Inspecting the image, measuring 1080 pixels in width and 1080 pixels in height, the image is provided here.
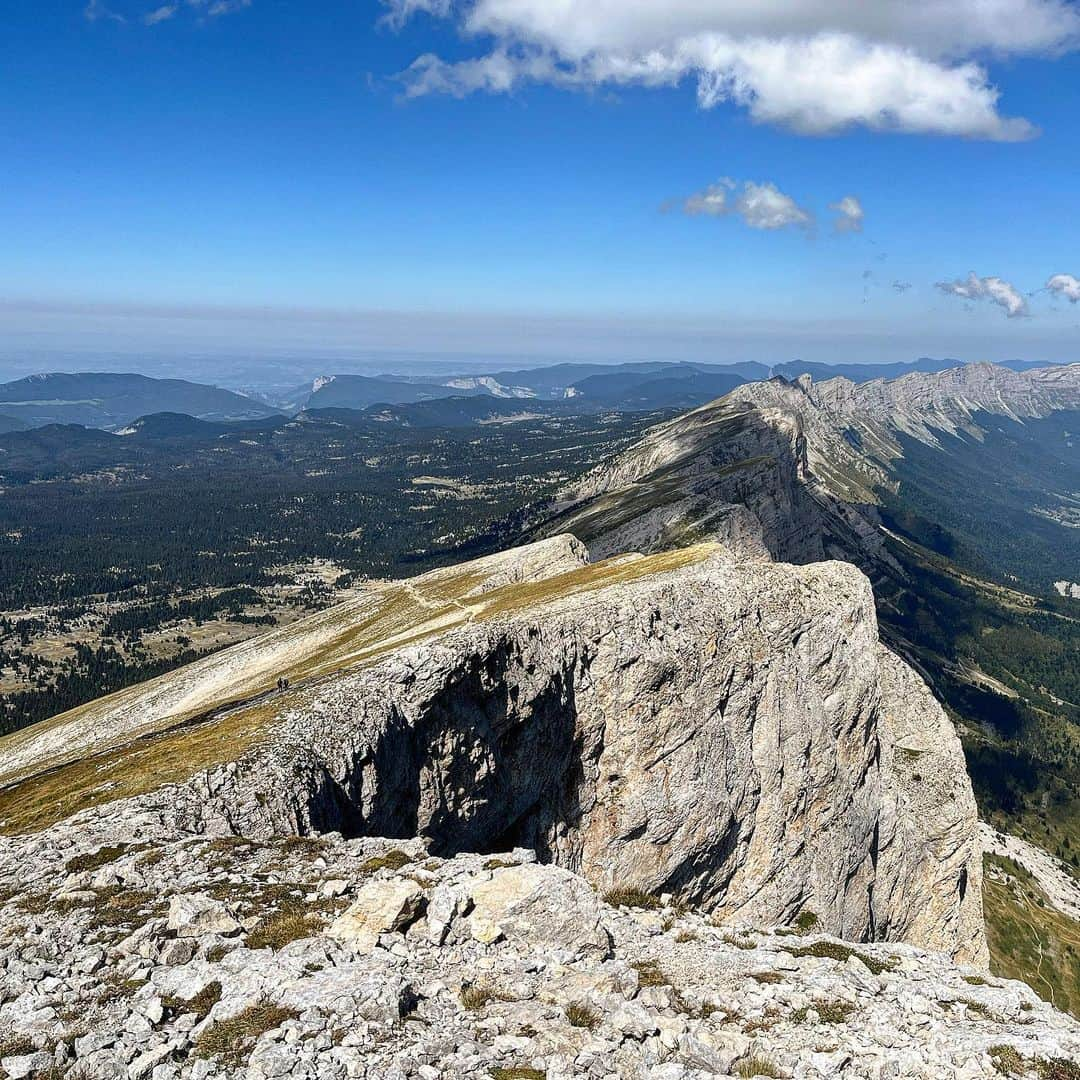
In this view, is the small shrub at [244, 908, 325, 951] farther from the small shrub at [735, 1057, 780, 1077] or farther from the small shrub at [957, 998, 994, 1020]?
the small shrub at [957, 998, 994, 1020]

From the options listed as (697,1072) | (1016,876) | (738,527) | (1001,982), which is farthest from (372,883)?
(1016,876)

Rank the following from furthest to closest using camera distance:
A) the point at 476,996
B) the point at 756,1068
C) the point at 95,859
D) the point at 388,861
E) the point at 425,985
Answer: the point at 388,861
the point at 95,859
the point at 425,985
the point at 476,996
the point at 756,1068

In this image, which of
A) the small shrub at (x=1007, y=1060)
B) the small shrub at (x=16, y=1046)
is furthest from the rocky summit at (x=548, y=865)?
the small shrub at (x=1007, y=1060)

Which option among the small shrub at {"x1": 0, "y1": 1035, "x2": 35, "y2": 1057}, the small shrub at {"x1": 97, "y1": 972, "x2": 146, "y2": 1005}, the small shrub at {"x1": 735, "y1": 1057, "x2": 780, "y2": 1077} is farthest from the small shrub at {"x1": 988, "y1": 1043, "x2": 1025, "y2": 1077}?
the small shrub at {"x1": 0, "y1": 1035, "x2": 35, "y2": 1057}

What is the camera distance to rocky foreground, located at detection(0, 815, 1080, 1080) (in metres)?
14.9

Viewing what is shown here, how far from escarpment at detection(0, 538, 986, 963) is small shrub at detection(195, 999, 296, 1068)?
12623 mm

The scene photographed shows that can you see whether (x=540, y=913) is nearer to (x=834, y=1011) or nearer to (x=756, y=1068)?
(x=756, y=1068)

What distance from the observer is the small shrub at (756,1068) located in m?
16.2

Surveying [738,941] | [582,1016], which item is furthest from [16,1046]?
[738,941]

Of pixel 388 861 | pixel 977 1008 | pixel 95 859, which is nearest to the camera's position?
pixel 977 1008

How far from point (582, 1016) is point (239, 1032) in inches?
329

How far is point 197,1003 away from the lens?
1611cm

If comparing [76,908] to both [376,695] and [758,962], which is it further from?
[758,962]

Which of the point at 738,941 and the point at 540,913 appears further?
the point at 738,941
